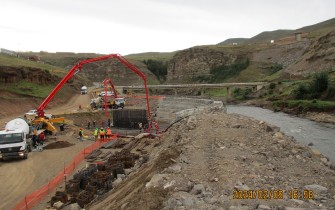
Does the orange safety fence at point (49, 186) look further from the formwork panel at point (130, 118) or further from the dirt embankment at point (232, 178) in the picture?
the formwork panel at point (130, 118)

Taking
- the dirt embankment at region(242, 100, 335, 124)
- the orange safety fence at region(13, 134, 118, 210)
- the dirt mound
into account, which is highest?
the dirt mound

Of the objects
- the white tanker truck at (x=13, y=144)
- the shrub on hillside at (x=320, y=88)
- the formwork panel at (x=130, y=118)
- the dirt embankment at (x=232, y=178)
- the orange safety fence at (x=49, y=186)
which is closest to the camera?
the dirt embankment at (x=232, y=178)

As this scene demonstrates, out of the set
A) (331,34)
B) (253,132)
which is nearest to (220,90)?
(331,34)

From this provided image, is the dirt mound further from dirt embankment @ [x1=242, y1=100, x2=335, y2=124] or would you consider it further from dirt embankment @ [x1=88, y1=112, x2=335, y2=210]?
dirt embankment @ [x1=242, y1=100, x2=335, y2=124]

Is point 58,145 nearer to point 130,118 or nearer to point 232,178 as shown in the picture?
point 130,118
